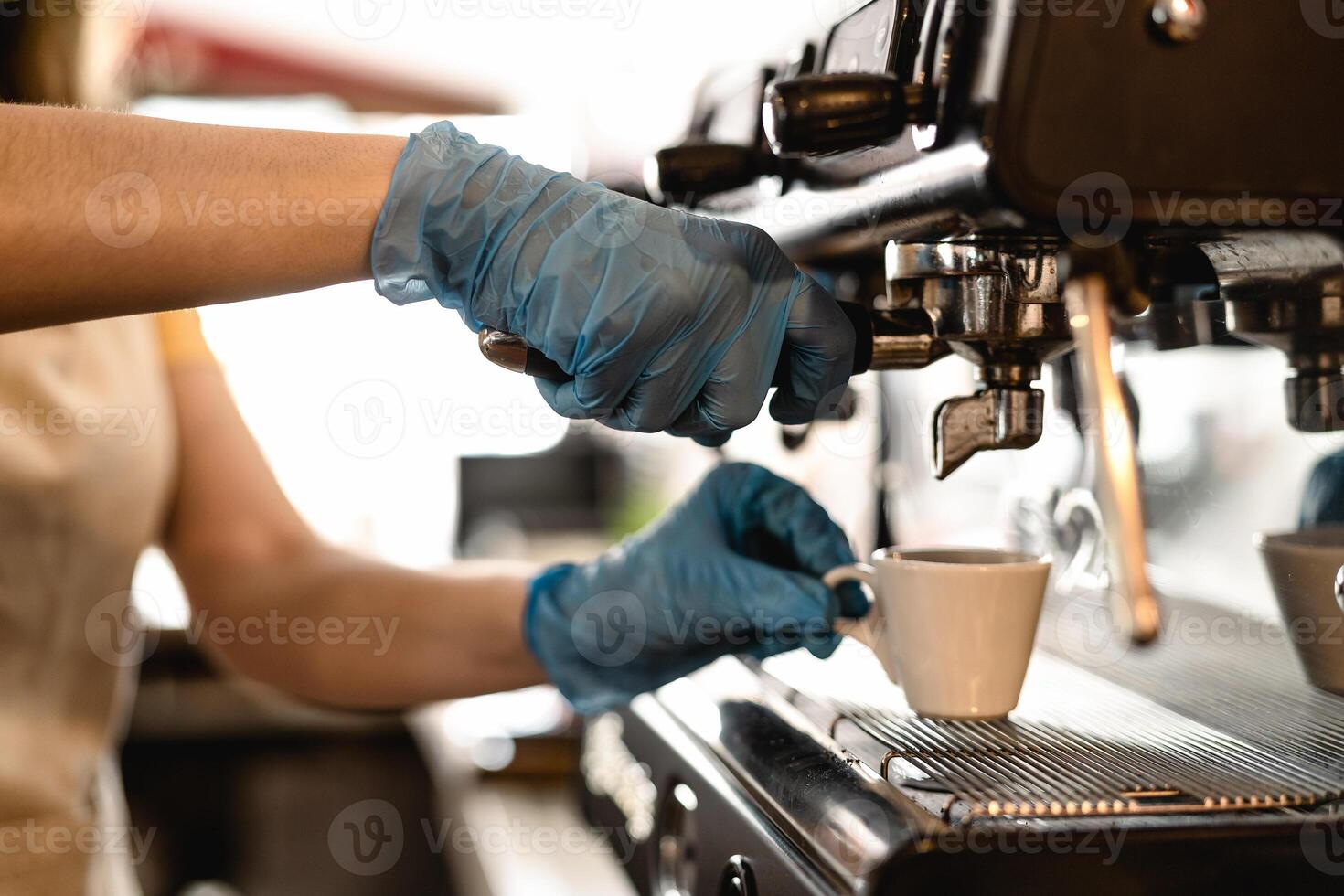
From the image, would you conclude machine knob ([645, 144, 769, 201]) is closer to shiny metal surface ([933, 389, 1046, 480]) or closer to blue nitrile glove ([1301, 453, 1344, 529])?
shiny metal surface ([933, 389, 1046, 480])

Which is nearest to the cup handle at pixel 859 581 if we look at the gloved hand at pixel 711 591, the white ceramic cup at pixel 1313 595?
the gloved hand at pixel 711 591

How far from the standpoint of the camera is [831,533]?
33.0 inches

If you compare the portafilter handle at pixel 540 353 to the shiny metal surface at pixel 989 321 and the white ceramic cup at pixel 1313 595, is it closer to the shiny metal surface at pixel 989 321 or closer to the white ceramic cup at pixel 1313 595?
the shiny metal surface at pixel 989 321

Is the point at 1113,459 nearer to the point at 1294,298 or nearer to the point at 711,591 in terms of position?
the point at 1294,298

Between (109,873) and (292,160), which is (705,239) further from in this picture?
(109,873)

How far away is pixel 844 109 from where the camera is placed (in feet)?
1.73

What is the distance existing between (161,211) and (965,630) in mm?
460

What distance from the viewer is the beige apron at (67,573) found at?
3.13ft

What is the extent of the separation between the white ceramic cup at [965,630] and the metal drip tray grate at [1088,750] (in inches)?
0.5

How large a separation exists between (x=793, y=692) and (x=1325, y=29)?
455 mm

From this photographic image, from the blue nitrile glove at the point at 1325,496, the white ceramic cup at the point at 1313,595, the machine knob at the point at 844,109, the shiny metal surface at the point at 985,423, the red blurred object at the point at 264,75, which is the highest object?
the red blurred object at the point at 264,75

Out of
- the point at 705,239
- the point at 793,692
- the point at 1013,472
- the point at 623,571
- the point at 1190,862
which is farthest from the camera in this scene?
the point at 1013,472

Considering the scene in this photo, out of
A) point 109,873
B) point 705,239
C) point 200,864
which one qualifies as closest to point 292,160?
point 705,239

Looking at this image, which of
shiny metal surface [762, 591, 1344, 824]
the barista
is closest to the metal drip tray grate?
shiny metal surface [762, 591, 1344, 824]
